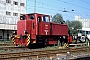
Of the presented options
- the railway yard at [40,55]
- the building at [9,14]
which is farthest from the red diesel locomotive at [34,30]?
the building at [9,14]

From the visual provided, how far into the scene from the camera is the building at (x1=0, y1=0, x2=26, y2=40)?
41.4m

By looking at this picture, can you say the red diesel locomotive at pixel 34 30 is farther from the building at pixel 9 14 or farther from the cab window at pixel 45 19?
the building at pixel 9 14

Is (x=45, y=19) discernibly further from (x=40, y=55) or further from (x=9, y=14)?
(x=9, y=14)

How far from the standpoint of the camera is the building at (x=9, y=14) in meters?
41.4

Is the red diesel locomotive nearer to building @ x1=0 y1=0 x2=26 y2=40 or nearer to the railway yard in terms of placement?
the railway yard

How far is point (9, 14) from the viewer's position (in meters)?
44.9

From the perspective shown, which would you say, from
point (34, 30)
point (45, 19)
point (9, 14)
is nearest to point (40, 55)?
point (34, 30)

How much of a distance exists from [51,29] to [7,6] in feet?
93.5

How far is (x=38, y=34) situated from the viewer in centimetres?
1706

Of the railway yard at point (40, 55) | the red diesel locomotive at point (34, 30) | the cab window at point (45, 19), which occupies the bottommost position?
the railway yard at point (40, 55)

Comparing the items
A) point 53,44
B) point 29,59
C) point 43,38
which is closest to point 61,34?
point 53,44

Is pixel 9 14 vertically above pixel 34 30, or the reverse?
pixel 9 14

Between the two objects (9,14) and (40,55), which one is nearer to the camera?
(40,55)

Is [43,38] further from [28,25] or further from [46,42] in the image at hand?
[28,25]
